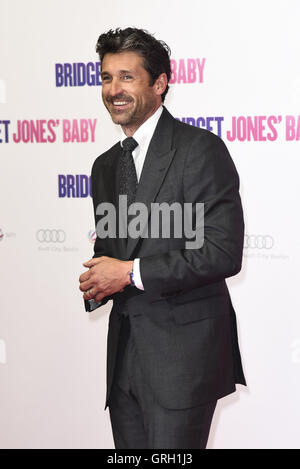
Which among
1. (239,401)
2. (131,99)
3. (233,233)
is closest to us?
(233,233)

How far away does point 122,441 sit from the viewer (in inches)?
97.7

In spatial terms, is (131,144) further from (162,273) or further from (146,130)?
(162,273)

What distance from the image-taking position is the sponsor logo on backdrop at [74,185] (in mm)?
3773

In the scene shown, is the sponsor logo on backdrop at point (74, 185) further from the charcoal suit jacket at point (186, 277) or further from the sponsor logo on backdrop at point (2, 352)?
the charcoal suit jacket at point (186, 277)

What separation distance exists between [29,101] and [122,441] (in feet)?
6.77

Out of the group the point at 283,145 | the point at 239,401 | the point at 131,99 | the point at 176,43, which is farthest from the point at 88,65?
the point at 239,401

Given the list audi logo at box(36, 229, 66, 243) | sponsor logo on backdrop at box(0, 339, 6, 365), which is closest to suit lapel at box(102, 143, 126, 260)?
audi logo at box(36, 229, 66, 243)

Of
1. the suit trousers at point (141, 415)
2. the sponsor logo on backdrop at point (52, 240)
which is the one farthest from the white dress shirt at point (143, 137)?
the sponsor logo on backdrop at point (52, 240)

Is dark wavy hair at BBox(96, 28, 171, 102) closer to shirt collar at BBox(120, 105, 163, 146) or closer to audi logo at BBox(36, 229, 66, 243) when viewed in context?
shirt collar at BBox(120, 105, 163, 146)

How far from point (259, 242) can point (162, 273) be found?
1.39 metres

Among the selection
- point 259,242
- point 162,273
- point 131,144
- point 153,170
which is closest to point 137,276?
point 162,273

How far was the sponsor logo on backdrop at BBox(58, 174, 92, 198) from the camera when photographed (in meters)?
3.77

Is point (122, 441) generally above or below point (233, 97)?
below

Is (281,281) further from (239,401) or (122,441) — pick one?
(122,441)
